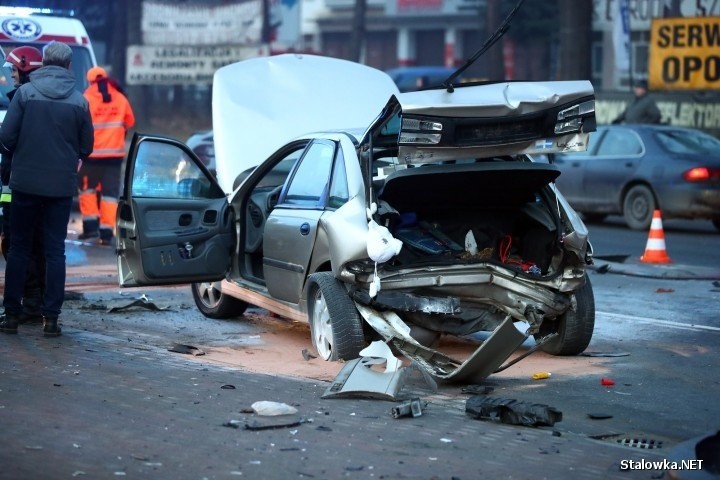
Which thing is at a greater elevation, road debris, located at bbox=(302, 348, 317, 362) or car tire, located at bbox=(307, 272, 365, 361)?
car tire, located at bbox=(307, 272, 365, 361)

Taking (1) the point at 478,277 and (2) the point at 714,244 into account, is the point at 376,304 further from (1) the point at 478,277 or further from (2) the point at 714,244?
(2) the point at 714,244

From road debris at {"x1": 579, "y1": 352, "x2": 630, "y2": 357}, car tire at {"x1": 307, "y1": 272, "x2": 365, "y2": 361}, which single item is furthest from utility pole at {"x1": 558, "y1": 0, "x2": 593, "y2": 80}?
car tire at {"x1": 307, "y1": 272, "x2": 365, "y2": 361}

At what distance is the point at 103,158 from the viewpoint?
15898 mm

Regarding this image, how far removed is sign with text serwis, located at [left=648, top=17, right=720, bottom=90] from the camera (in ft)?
85.6

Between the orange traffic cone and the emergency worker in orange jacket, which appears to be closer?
the orange traffic cone

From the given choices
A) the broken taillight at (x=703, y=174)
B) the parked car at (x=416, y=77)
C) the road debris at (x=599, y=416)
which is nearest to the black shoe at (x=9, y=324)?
the road debris at (x=599, y=416)

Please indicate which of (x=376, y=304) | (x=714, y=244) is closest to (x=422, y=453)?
(x=376, y=304)

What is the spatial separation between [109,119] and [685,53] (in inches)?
577

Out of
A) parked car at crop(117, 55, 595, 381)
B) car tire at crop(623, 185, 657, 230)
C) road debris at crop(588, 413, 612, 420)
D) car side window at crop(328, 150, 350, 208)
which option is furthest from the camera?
car tire at crop(623, 185, 657, 230)

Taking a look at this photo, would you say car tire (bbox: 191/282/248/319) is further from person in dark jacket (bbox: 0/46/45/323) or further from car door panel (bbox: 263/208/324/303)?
person in dark jacket (bbox: 0/46/45/323)

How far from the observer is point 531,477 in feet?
18.3

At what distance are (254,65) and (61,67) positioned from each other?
2.90 m

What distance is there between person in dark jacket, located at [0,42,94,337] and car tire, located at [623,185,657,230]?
11426mm

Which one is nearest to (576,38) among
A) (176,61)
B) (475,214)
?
(176,61)
